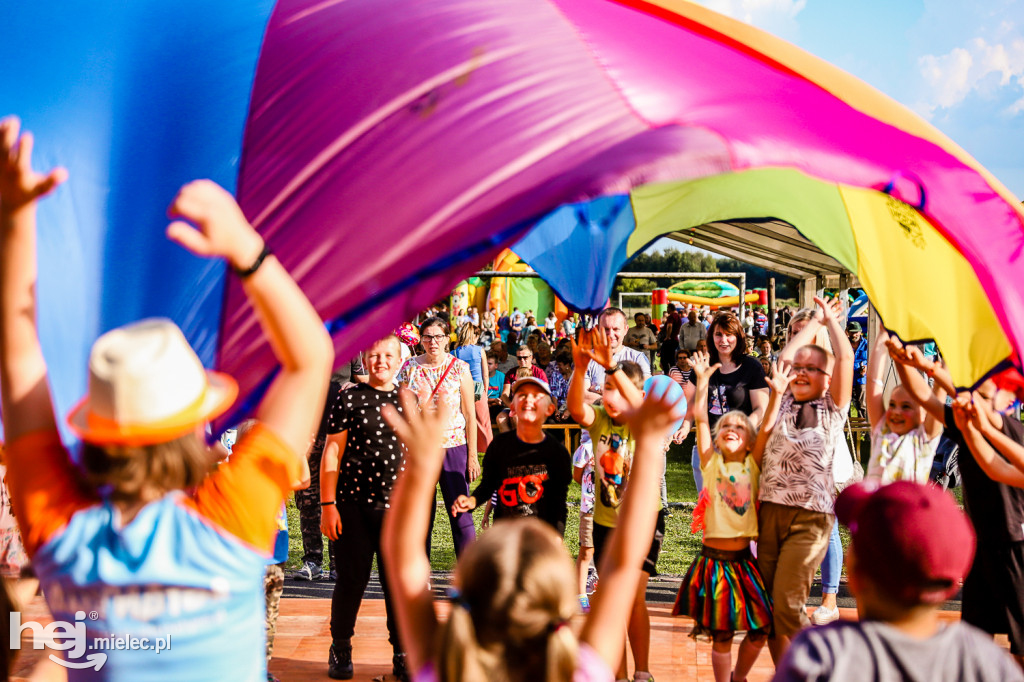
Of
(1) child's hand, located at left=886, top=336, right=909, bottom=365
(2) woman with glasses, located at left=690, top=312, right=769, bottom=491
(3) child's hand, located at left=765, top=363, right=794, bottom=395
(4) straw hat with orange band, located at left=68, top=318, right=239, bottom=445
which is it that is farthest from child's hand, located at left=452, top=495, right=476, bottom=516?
(4) straw hat with orange band, located at left=68, top=318, right=239, bottom=445

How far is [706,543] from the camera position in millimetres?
4156

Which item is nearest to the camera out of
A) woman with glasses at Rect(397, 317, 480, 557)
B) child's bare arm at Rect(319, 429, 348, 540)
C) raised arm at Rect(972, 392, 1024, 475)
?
raised arm at Rect(972, 392, 1024, 475)

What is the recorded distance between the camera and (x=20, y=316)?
1.65m

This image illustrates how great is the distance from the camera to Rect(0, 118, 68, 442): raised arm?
1617 mm

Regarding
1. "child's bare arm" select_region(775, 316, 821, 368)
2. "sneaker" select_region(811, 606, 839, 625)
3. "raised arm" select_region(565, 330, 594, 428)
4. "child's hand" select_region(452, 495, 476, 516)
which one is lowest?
"sneaker" select_region(811, 606, 839, 625)

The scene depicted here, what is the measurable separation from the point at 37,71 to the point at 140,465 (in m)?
2.06

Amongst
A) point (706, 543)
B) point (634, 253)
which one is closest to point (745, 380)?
point (634, 253)

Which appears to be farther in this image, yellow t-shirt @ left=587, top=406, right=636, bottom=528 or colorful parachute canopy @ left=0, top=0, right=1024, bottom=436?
yellow t-shirt @ left=587, top=406, right=636, bottom=528

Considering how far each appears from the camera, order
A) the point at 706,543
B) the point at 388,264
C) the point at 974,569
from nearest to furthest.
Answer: the point at 388,264, the point at 974,569, the point at 706,543

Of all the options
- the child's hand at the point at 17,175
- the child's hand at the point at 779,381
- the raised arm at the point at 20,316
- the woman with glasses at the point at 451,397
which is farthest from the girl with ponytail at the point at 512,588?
the woman with glasses at the point at 451,397

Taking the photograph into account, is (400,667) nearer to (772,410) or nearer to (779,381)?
(772,410)

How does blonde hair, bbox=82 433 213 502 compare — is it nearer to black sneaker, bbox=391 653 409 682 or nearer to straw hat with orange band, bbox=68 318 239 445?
straw hat with orange band, bbox=68 318 239 445

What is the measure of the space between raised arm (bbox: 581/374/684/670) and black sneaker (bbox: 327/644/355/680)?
2.97 m

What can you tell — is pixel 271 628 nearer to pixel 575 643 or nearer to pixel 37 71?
pixel 37 71
